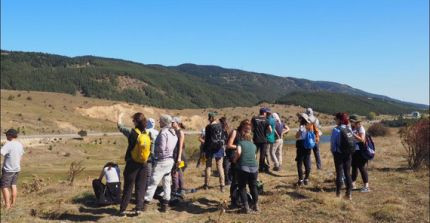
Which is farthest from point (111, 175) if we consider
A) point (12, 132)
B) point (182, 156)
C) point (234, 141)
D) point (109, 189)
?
point (234, 141)

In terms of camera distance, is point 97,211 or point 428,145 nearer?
point 97,211

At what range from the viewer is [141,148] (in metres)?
8.28

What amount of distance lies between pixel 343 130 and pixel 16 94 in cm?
8833

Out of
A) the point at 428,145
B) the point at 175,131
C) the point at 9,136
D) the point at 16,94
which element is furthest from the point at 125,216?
the point at 16,94

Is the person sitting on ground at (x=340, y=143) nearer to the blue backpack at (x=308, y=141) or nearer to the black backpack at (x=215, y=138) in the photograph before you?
the blue backpack at (x=308, y=141)

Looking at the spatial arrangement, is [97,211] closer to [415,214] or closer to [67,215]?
[67,215]

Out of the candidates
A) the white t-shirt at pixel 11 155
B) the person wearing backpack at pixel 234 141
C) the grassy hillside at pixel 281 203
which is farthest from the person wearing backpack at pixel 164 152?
the white t-shirt at pixel 11 155

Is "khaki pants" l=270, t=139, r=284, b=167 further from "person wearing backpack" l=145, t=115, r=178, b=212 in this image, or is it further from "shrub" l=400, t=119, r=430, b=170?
"person wearing backpack" l=145, t=115, r=178, b=212

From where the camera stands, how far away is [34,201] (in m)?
11.1

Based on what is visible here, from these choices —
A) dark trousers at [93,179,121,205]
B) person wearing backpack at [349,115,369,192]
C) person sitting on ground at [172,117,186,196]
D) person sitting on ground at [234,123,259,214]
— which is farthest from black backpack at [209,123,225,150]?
person wearing backpack at [349,115,369,192]

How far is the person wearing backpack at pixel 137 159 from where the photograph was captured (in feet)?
27.3

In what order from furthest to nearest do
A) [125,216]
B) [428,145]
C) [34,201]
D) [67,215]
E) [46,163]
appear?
[46,163]
[428,145]
[34,201]
[67,215]
[125,216]

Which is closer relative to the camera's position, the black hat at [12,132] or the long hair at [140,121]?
the long hair at [140,121]

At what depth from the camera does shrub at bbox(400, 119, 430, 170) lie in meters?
14.4
